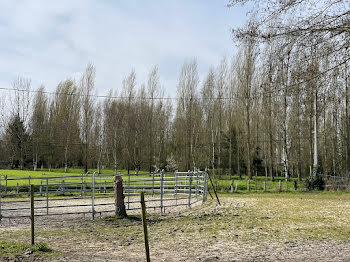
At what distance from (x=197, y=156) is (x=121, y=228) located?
39351 mm

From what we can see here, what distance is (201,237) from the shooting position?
968 cm

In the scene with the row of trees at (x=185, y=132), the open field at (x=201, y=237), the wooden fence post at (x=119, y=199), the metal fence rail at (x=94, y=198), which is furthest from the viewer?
the row of trees at (x=185, y=132)

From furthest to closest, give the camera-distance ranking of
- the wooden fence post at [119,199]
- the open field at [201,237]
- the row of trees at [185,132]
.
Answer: the row of trees at [185,132]
the wooden fence post at [119,199]
the open field at [201,237]

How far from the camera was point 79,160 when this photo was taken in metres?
64.9

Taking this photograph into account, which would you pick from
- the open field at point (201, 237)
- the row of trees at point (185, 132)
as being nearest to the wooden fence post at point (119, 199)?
the open field at point (201, 237)

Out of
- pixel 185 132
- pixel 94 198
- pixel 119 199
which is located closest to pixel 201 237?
pixel 119 199

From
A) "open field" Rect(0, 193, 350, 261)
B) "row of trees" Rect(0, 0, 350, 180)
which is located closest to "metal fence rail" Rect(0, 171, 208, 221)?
"open field" Rect(0, 193, 350, 261)

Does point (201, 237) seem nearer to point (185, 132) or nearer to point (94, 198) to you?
point (94, 198)

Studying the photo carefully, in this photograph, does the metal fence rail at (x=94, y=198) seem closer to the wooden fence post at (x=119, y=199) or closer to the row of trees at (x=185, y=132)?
the wooden fence post at (x=119, y=199)

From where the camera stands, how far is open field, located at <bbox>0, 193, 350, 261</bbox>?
7699mm

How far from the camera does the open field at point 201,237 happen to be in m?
7.70

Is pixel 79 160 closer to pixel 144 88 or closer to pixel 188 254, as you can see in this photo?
pixel 144 88

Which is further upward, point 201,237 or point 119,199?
point 119,199

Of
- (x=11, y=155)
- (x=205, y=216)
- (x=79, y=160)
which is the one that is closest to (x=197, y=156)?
(x=79, y=160)
